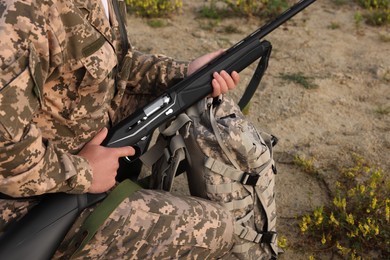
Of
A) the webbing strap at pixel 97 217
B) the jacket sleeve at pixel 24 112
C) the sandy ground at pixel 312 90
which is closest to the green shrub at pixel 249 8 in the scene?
the sandy ground at pixel 312 90

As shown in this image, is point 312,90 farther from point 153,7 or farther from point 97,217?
point 97,217

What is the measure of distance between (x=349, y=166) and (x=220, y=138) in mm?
1443

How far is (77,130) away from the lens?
236 centimetres

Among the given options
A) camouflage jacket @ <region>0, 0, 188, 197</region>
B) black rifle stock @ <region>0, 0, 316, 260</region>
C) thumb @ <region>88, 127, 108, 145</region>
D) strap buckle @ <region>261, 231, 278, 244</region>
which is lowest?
strap buckle @ <region>261, 231, 278, 244</region>

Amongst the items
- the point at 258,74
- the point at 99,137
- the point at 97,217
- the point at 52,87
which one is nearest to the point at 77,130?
the point at 99,137

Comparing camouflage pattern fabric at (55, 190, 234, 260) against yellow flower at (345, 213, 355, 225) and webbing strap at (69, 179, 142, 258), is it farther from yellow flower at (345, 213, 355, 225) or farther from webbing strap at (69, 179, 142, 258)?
yellow flower at (345, 213, 355, 225)

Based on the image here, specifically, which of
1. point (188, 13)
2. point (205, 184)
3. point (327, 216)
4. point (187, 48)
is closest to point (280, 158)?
point (327, 216)

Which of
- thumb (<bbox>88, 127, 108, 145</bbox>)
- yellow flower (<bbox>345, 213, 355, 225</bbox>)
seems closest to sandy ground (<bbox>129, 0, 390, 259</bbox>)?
yellow flower (<bbox>345, 213, 355, 225</bbox>)

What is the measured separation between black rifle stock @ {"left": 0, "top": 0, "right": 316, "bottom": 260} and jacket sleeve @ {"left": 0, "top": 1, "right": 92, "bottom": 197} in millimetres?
142

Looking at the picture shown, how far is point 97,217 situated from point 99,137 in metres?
0.41

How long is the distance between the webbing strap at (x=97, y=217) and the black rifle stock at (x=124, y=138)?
0.19ft

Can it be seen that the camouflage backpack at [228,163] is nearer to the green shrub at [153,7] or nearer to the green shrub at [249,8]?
the green shrub at [249,8]

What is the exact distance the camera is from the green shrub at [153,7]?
18.5 ft

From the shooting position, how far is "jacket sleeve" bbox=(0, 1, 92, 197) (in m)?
1.78
